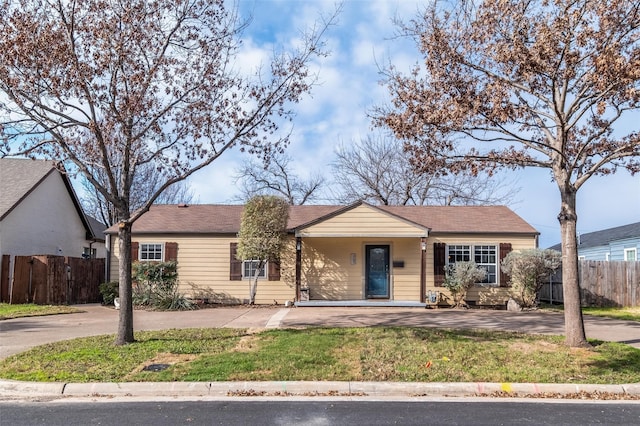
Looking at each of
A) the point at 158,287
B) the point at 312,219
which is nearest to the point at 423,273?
the point at 312,219

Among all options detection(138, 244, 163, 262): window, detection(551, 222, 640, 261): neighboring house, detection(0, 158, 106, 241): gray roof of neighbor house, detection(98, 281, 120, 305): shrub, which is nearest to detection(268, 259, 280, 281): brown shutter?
detection(138, 244, 163, 262): window

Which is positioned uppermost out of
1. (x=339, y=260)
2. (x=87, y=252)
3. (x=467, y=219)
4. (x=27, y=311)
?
(x=467, y=219)

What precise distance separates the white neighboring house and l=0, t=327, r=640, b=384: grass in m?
11.8

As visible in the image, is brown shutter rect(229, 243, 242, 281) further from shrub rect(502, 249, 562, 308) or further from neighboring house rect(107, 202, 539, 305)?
shrub rect(502, 249, 562, 308)

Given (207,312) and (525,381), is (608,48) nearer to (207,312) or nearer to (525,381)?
(525,381)

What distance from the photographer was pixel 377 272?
18500 mm

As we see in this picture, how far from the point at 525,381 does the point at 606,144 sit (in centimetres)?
547

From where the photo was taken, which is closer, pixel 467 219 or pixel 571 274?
pixel 571 274

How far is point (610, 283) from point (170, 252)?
15.4 meters

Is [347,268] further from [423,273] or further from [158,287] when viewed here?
[158,287]

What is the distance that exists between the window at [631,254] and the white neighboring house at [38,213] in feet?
78.1

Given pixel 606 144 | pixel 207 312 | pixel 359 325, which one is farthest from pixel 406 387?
pixel 207 312

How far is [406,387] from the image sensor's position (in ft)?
23.6

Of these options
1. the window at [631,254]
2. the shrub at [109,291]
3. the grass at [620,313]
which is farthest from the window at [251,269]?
the window at [631,254]
